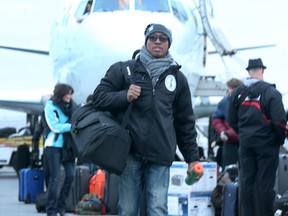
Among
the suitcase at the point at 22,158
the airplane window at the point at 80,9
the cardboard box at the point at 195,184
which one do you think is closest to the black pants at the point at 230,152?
the cardboard box at the point at 195,184

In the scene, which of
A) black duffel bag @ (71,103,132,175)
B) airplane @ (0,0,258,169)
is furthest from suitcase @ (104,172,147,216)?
black duffel bag @ (71,103,132,175)

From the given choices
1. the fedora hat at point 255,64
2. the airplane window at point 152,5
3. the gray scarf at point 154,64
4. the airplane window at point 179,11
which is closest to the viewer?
the gray scarf at point 154,64

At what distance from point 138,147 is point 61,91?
183 inches

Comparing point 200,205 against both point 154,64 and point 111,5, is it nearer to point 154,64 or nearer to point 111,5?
point 154,64

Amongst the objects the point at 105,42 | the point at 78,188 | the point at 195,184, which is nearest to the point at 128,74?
the point at 195,184

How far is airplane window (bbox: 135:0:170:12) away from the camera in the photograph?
16.4 meters

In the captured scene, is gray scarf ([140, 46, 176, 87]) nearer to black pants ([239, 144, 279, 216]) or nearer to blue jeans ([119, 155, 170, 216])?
blue jeans ([119, 155, 170, 216])

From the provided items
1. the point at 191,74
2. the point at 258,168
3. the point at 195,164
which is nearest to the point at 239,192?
the point at 258,168

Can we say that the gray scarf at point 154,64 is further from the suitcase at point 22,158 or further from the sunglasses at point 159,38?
the suitcase at point 22,158

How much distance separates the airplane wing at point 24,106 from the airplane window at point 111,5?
639 cm

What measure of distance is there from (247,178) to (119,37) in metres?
6.32

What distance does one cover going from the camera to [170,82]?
6.73 m

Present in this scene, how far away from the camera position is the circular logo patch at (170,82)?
6.71m

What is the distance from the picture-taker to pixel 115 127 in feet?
21.1
